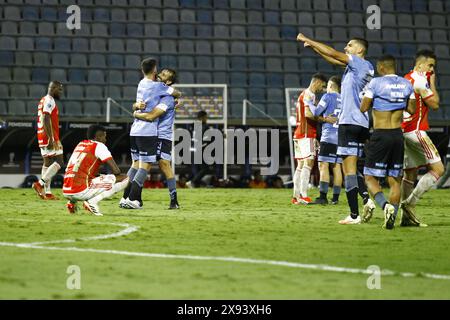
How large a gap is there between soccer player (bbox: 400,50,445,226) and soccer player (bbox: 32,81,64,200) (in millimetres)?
6805

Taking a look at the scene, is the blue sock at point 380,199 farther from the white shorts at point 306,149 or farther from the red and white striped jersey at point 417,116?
the white shorts at point 306,149

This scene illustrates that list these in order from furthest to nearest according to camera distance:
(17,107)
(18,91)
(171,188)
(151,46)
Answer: (151,46) < (18,91) < (17,107) < (171,188)

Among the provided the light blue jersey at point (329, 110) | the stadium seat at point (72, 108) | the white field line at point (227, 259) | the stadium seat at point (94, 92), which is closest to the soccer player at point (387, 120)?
the white field line at point (227, 259)

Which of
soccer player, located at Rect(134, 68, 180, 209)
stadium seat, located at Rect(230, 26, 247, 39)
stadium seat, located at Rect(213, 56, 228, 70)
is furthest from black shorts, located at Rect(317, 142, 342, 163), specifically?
stadium seat, located at Rect(230, 26, 247, 39)

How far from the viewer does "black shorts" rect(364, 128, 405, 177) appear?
Result: 30.8 feet

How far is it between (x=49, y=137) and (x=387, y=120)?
7602 millimetres

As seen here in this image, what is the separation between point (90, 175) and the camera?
1092cm

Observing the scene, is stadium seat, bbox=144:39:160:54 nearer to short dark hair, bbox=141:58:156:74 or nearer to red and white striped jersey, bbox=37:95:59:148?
red and white striped jersey, bbox=37:95:59:148

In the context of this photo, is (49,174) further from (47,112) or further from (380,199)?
(380,199)

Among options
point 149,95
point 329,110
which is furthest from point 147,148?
point 329,110

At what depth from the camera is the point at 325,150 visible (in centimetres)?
1464
